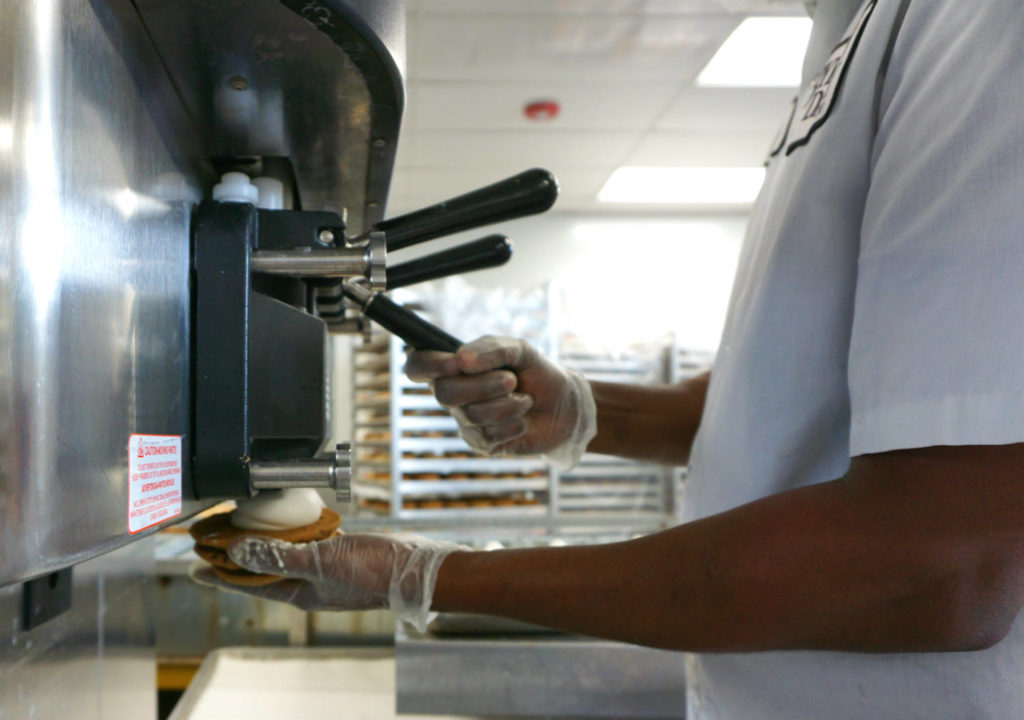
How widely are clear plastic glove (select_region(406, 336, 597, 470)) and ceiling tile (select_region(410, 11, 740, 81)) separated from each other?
1599mm

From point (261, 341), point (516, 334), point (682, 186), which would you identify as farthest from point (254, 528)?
point (682, 186)

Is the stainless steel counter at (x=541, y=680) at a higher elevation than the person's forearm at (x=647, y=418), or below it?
below

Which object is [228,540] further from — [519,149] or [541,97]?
[519,149]

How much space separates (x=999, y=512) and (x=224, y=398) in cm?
52

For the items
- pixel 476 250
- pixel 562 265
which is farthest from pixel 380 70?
pixel 562 265

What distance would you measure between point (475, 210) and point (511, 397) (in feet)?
1.36

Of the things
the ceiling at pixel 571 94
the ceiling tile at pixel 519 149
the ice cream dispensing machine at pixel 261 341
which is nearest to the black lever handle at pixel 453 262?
the ice cream dispensing machine at pixel 261 341

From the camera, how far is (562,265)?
4434 millimetres

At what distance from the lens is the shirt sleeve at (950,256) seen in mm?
446

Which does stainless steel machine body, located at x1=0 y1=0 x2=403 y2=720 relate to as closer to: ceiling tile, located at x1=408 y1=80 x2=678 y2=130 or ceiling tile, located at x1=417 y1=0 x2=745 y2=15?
ceiling tile, located at x1=417 y1=0 x2=745 y2=15

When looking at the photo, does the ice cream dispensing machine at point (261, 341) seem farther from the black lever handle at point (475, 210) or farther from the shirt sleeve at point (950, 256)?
the shirt sleeve at point (950, 256)

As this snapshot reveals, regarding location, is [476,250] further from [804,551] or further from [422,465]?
[422,465]

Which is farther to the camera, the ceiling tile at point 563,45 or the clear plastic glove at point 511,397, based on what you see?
the ceiling tile at point 563,45

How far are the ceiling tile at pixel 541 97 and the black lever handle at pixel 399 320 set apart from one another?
211 centimetres
